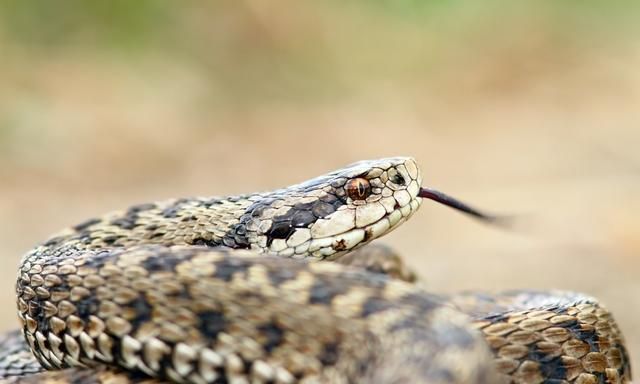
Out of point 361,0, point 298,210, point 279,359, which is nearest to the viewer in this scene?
point 279,359

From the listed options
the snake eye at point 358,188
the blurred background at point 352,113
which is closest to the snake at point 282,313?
the snake eye at point 358,188

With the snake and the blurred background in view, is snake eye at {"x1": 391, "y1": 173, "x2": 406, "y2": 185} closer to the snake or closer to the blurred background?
the snake

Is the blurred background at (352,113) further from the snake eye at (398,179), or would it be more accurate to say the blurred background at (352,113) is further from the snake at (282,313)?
the snake at (282,313)

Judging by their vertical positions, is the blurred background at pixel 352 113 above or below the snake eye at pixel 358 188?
above

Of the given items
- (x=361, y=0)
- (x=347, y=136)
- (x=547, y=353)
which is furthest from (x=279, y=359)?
(x=361, y=0)

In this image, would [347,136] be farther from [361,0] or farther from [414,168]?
[414,168]

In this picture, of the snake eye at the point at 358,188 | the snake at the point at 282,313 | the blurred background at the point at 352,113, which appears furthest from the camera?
the blurred background at the point at 352,113

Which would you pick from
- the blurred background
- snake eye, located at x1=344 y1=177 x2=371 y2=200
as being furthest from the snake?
the blurred background
